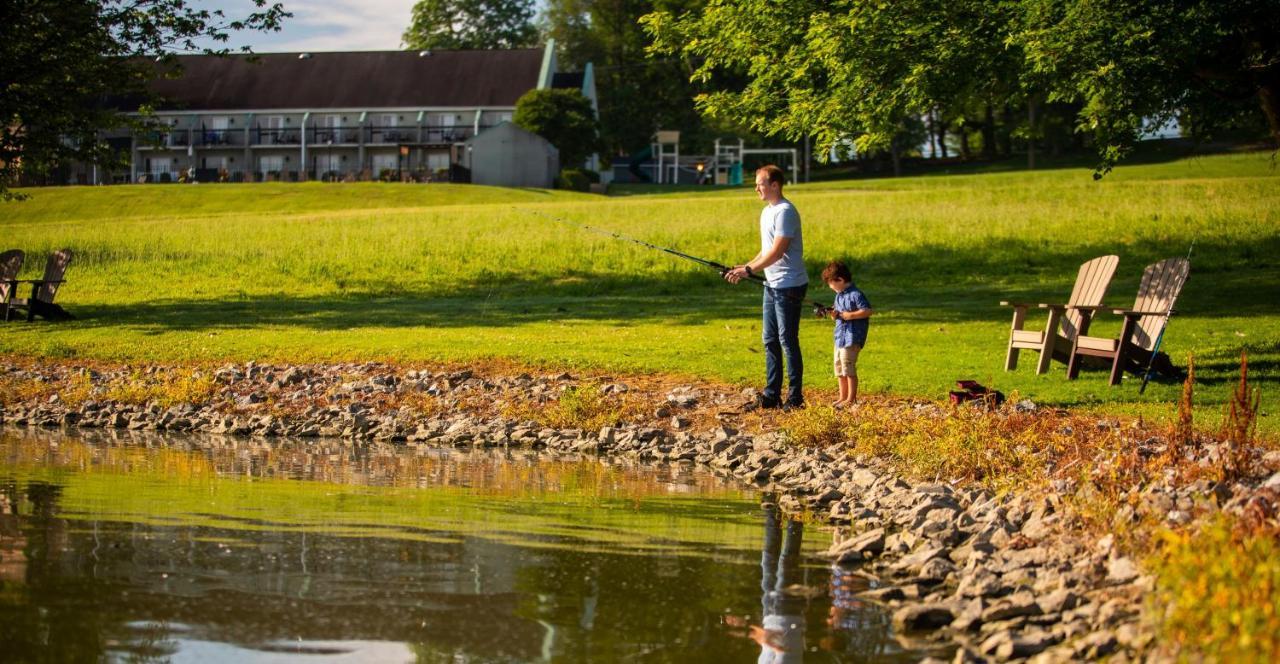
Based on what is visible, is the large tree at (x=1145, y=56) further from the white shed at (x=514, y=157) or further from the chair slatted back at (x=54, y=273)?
the white shed at (x=514, y=157)

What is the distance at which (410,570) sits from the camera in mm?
7695

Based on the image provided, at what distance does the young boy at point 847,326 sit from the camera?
13.8 m

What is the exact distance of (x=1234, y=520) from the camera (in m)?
6.78

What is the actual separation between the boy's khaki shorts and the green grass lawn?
4.66 ft

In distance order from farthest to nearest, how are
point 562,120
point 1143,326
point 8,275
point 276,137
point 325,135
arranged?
point 276,137
point 325,135
point 562,120
point 8,275
point 1143,326

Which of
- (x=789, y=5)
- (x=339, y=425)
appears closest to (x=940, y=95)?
(x=789, y=5)

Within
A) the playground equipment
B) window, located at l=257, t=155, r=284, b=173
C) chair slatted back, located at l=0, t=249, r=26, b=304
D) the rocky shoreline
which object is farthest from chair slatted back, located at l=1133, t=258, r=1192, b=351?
window, located at l=257, t=155, r=284, b=173

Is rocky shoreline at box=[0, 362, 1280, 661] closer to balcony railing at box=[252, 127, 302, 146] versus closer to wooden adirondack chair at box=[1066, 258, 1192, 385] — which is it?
wooden adirondack chair at box=[1066, 258, 1192, 385]

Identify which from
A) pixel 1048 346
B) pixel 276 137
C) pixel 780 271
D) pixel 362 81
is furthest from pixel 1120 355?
pixel 362 81

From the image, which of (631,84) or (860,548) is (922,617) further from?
(631,84)

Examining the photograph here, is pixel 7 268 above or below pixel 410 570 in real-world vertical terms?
above

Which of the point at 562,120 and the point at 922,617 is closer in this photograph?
the point at 922,617

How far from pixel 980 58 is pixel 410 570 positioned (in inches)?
574

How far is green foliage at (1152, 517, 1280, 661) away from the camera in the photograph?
5.19 metres
